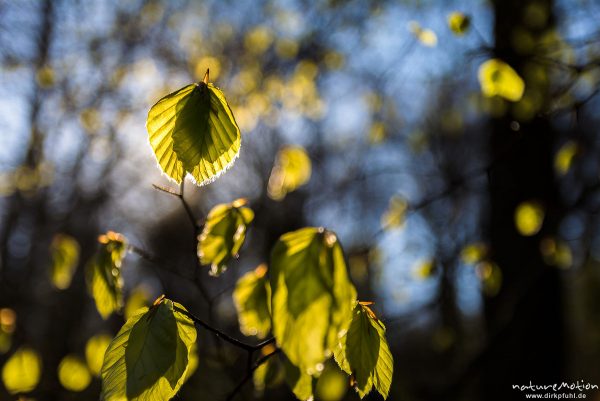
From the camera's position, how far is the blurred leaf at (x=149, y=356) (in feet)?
2.11

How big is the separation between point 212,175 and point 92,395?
374 cm

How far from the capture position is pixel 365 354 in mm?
Answer: 761

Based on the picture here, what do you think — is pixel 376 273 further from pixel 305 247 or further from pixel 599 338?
pixel 599 338

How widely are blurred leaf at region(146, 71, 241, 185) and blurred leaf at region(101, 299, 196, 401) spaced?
199 millimetres

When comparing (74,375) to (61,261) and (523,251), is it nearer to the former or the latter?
(61,261)

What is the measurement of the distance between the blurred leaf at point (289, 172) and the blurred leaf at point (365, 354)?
97cm

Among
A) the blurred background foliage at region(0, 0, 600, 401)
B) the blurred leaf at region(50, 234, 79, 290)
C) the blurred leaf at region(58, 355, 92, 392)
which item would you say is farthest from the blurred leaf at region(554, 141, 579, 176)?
the blurred leaf at region(58, 355, 92, 392)

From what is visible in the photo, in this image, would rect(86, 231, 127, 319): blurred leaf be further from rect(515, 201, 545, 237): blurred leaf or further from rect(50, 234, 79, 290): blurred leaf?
rect(515, 201, 545, 237): blurred leaf

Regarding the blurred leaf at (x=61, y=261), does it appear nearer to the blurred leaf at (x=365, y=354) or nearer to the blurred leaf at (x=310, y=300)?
the blurred leaf at (x=365, y=354)

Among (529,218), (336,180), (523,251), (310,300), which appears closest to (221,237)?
(310,300)

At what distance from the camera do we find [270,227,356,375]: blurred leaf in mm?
554

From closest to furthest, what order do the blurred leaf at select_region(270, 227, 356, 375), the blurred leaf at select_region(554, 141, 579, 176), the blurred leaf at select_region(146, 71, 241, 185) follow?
the blurred leaf at select_region(270, 227, 356, 375), the blurred leaf at select_region(146, 71, 241, 185), the blurred leaf at select_region(554, 141, 579, 176)

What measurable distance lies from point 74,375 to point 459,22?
6.71 ft

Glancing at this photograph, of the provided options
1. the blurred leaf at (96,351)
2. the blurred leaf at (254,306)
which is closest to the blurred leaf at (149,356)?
the blurred leaf at (254,306)
